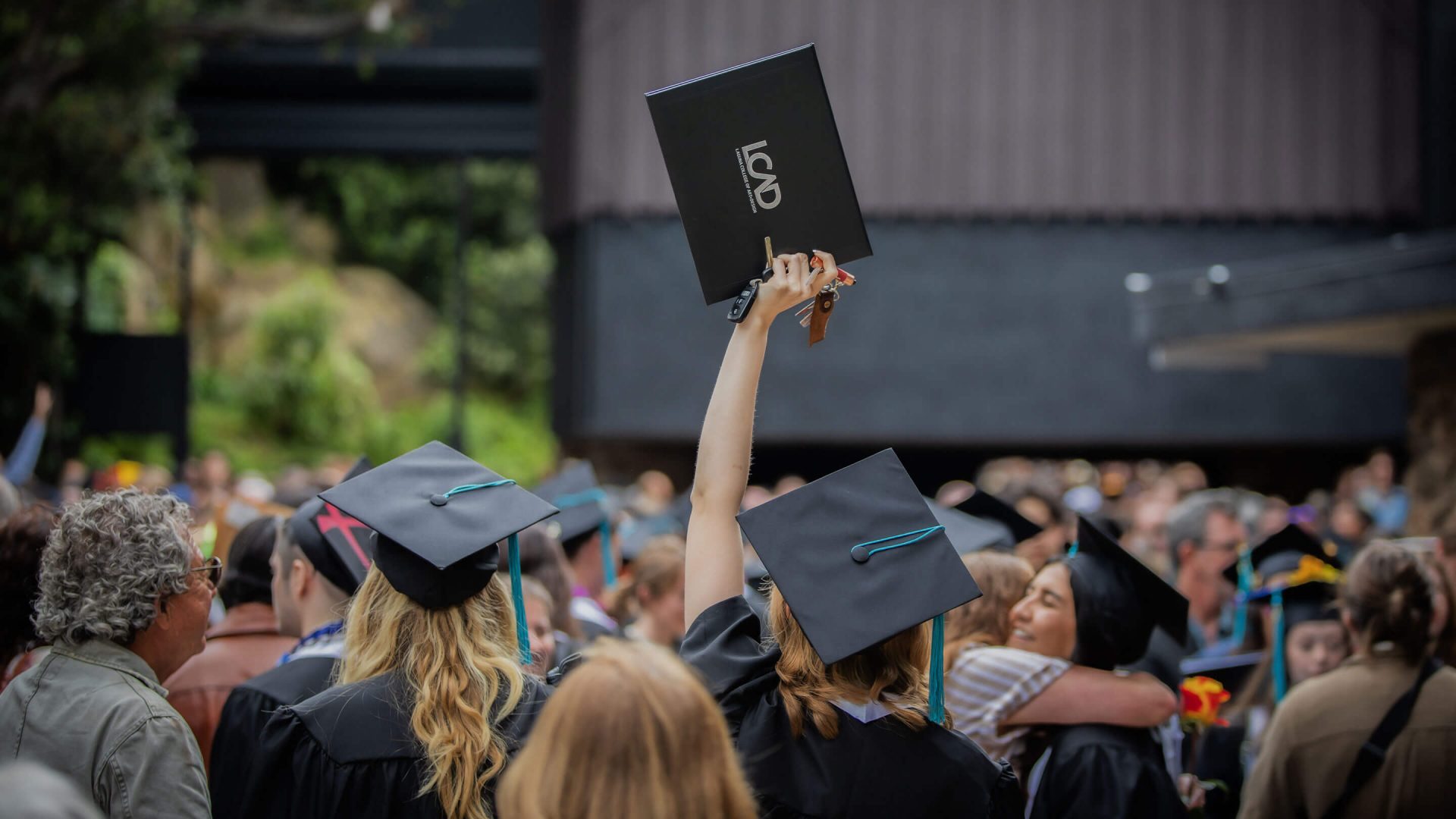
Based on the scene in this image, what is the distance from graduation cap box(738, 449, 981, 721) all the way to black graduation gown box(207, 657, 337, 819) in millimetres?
1233

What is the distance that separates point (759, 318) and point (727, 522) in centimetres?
41

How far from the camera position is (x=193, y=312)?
2577 cm

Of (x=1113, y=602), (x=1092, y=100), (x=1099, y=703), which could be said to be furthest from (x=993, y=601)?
(x=1092, y=100)

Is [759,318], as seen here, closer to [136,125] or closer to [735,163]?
[735,163]

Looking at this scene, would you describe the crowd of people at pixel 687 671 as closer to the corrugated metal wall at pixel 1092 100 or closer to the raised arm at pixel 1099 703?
the raised arm at pixel 1099 703

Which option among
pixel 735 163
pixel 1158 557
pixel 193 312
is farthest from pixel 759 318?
pixel 193 312

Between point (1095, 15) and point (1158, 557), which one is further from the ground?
point (1095, 15)

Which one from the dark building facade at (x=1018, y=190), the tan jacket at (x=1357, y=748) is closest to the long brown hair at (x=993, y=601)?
the tan jacket at (x=1357, y=748)

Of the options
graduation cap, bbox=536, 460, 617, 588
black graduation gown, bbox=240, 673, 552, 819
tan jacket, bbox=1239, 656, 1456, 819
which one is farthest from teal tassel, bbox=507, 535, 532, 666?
graduation cap, bbox=536, 460, 617, 588

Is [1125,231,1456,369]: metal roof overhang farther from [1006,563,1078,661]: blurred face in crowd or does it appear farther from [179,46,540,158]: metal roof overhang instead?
[179,46,540,158]: metal roof overhang

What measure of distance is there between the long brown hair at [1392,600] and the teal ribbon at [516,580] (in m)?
2.31

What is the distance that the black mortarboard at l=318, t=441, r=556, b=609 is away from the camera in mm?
2344

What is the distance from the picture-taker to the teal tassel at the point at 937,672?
7.43 ft

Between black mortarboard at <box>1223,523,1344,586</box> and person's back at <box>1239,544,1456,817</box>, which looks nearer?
person's back at <box>1239,544,1456,817</box>
